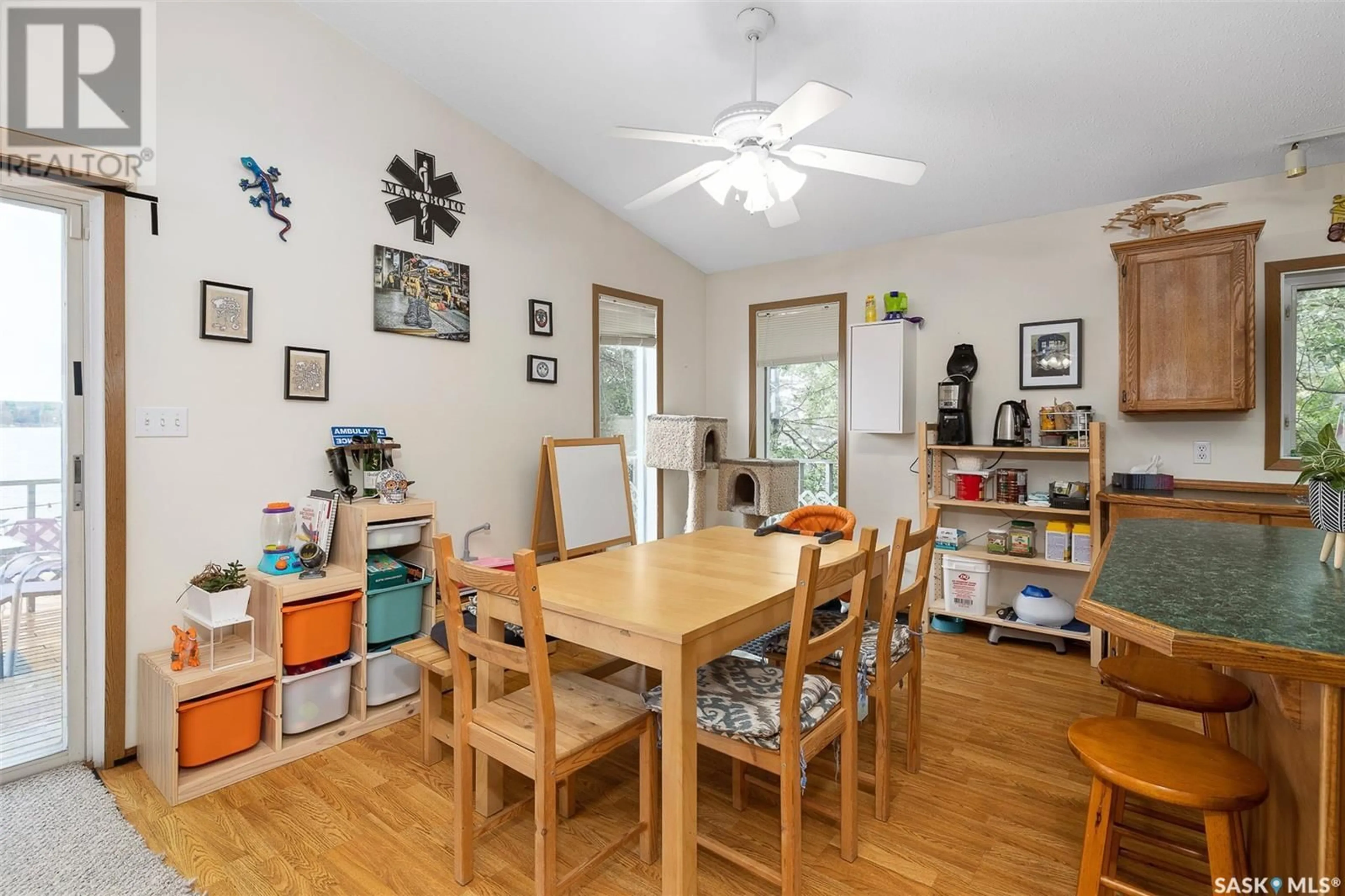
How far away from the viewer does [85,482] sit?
2.38m

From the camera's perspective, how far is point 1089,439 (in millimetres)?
3451

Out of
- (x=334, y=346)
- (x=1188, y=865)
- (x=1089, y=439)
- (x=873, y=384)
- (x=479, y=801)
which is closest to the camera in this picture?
(x=1188, y=865)

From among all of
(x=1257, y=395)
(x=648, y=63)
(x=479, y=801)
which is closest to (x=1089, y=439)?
(x=1257, y=395)

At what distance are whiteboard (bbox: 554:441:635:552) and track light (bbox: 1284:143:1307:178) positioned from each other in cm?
358

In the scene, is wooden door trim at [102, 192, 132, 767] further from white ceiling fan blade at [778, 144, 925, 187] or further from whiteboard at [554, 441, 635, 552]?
white ceiling fan blade at [778, 144, 925, 187]

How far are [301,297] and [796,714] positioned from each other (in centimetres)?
270

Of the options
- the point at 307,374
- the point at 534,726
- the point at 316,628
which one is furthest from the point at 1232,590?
the point at 307,374

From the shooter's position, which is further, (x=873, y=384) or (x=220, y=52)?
(x=873, y=384)

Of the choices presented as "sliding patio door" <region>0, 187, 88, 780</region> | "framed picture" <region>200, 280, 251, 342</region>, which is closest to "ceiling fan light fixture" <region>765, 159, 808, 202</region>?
"framed picture" <region>200, 280, 251, 342</region>

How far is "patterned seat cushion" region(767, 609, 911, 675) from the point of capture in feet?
7.09

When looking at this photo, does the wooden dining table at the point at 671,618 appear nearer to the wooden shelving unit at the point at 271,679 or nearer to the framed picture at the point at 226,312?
the wooden shelving unit at the point at 271,679

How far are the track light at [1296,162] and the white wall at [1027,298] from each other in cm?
36

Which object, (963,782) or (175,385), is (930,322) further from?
(175,385)

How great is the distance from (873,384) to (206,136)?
12.1 ft
